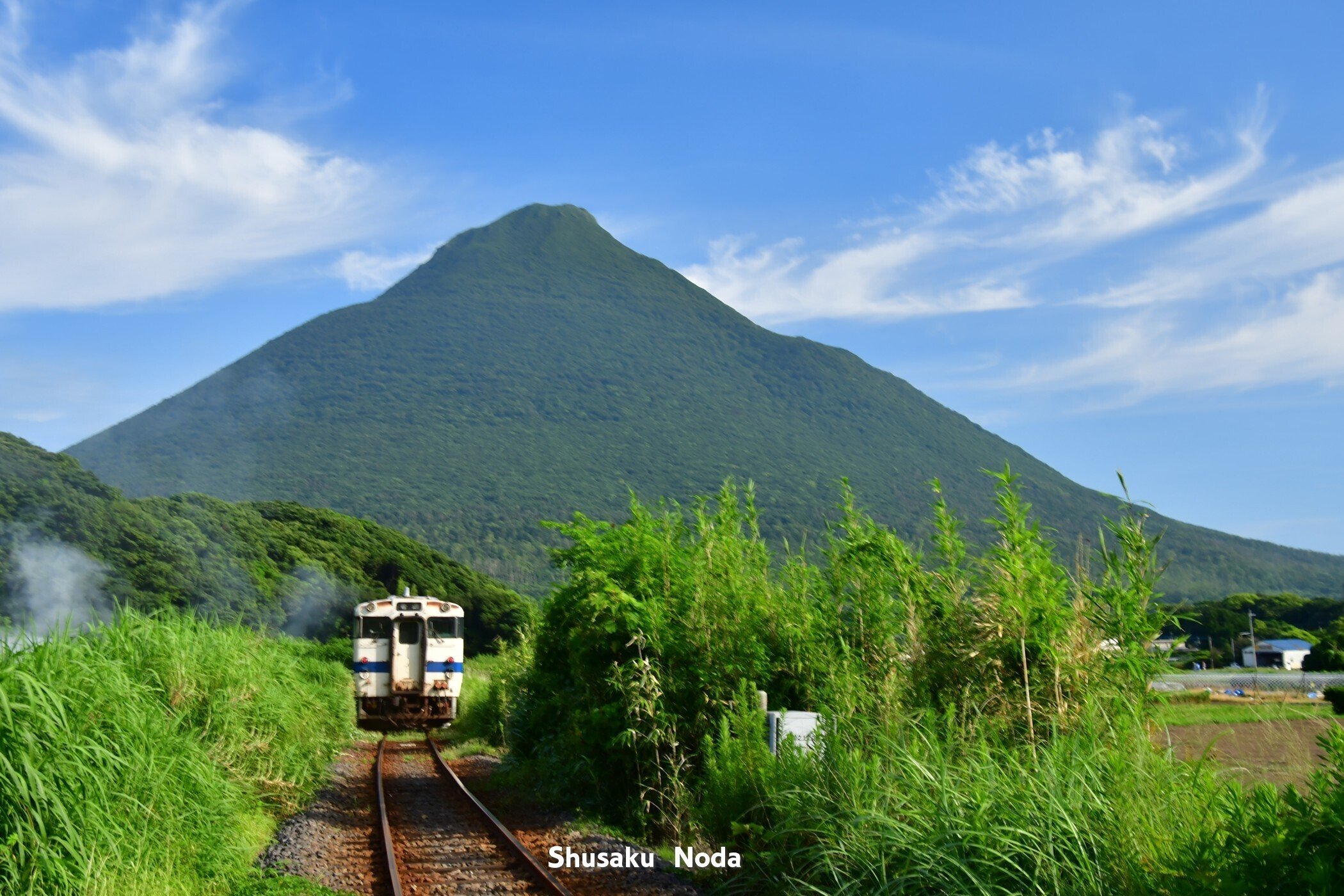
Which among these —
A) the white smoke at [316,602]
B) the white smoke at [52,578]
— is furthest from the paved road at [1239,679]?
the white smoke at [316,602]

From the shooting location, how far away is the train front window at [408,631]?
22.6m

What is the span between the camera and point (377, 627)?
22.5m

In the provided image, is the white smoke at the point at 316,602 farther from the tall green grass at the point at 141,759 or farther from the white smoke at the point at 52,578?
the tall green grass at the point at 141,759

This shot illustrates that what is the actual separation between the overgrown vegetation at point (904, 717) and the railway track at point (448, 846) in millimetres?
1255

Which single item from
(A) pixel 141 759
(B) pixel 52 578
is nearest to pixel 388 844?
(A) pixel 141 759

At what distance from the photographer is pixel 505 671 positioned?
71.1 feet

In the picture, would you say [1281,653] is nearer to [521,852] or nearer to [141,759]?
[521,852]

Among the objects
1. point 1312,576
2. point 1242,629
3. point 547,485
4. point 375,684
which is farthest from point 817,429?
point 375,684

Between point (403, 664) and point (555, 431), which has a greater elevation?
point (555, 431)

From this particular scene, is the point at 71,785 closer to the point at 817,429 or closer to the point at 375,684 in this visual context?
the point at 375,684

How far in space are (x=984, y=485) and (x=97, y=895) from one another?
135660 mm

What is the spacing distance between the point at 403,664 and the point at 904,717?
56.6ft

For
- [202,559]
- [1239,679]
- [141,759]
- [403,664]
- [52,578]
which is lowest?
[1239,679]

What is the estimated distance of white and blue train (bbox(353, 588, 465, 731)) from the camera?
73.1 ft
